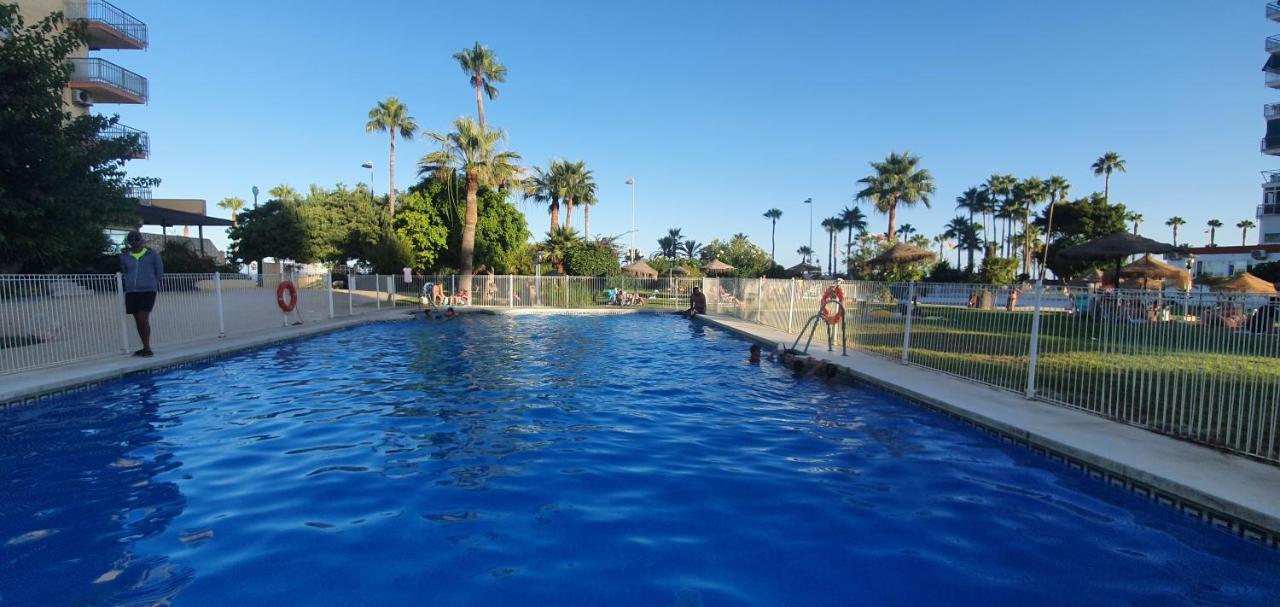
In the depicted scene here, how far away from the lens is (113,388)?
8.47 metres

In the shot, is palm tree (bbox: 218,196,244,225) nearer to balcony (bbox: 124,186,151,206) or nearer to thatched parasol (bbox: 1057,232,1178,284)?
balcony (bbox: 124,186,151,206)

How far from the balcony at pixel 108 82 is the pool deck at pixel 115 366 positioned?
1569 centimetres

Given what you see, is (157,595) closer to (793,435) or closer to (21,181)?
(793,435)

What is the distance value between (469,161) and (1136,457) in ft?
88.7

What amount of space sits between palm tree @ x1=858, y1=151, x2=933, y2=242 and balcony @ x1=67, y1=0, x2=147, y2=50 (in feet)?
129

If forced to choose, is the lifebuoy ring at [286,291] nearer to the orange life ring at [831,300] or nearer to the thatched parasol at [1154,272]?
the orange life ring at [831,300]

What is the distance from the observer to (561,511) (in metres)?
4.46

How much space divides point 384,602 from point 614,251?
32872 millimetres

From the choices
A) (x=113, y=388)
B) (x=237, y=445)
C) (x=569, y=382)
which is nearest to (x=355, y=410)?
(x=237, y=445)

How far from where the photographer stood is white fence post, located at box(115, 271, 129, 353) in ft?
32.3

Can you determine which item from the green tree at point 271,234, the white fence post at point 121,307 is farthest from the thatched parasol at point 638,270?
the white fence post at point 121,307

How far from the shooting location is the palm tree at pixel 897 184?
38.6m

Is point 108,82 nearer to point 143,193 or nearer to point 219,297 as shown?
point 143,193

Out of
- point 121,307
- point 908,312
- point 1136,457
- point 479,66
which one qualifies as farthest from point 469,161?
point 1136,457
